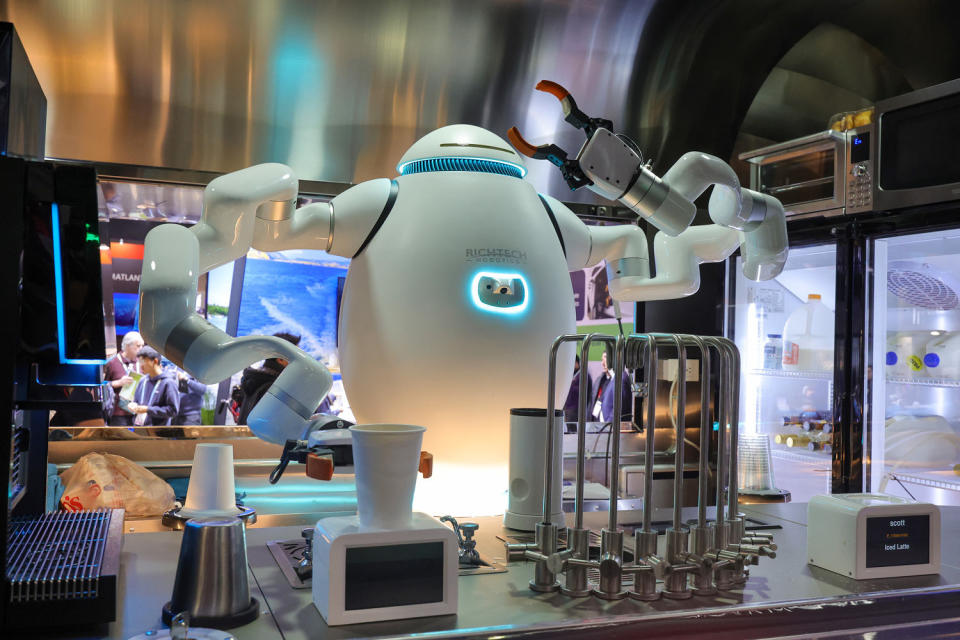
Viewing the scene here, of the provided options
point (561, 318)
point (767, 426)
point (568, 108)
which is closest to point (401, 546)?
point (568, 108)

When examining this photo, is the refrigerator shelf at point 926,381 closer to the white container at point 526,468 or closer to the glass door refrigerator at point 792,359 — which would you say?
the glass door refrigerator at point 792,359

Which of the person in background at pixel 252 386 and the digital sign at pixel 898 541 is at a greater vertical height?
the person in background at pixel 252 386

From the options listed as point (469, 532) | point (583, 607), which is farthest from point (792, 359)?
point (583, 607)

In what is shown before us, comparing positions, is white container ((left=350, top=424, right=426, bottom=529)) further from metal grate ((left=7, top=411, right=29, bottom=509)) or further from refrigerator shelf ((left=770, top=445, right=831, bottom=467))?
refrigerator shelf ((left=770, top=445, right=831, bottom=467))

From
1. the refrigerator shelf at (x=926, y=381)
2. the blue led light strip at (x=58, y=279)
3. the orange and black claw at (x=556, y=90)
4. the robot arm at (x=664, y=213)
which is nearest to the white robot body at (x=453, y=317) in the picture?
the robot arm at (x=664, y=213)

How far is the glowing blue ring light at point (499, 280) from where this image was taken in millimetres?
1620

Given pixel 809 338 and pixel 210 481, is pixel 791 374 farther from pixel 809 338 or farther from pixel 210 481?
pixel 210 481

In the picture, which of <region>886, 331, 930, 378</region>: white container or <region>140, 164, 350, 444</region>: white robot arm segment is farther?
<region>886, 331, 930, 378</region>: white container

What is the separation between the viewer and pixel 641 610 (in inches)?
38.1

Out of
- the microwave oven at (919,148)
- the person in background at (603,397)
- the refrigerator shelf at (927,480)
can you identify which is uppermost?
the microwave oven at (919,148)

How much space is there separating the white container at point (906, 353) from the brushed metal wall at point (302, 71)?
4.72 feet

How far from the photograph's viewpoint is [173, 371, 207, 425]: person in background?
10.5 feet

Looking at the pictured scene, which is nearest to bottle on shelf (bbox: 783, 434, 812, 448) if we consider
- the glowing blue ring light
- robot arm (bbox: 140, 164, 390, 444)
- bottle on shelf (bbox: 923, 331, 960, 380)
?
bottle on shelf (bbox: 923, 331, 960, 380)

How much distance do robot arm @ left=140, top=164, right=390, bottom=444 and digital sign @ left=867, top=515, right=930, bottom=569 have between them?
0.88 m
